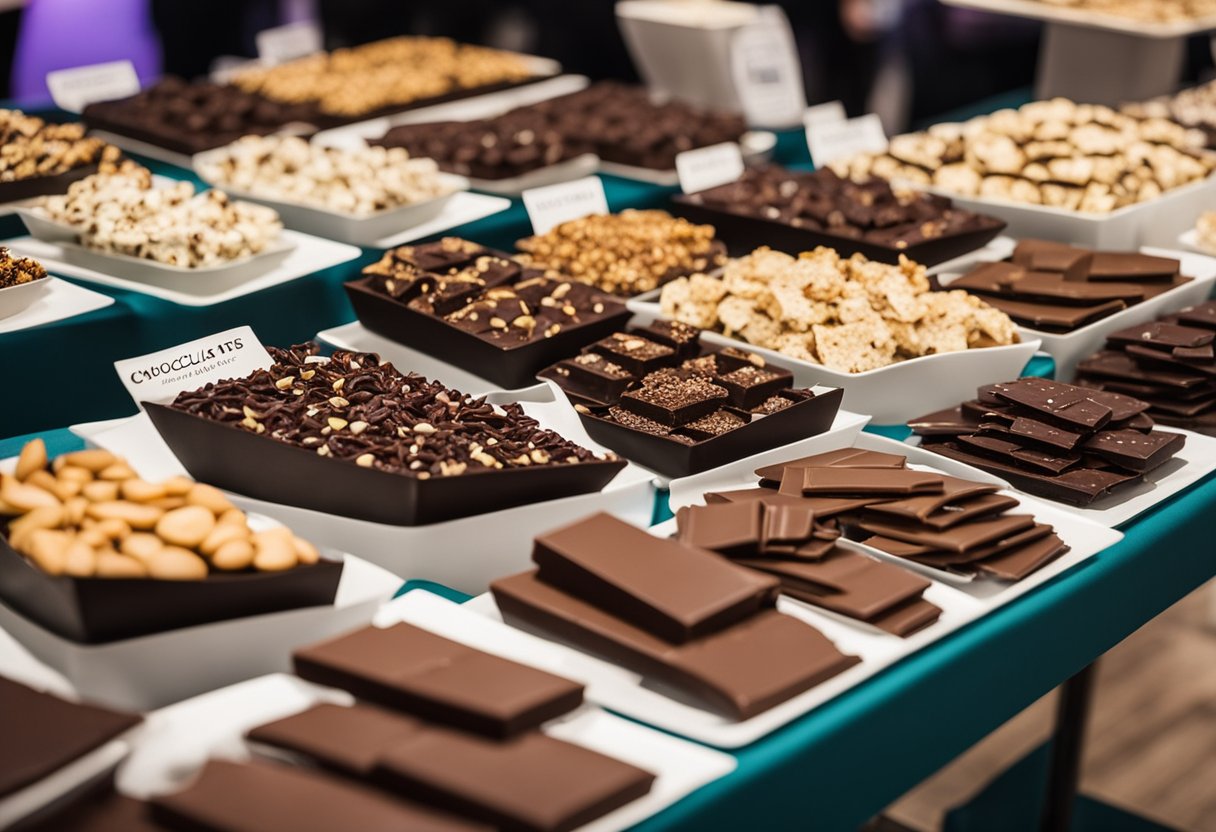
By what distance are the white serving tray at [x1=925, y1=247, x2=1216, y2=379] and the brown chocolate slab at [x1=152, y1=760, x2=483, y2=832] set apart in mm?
1782

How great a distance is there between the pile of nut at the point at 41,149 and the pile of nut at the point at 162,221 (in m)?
0.22

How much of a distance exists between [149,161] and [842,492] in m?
2.54

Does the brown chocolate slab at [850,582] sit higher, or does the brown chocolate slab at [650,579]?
the brown chocolate slab at [650,579]

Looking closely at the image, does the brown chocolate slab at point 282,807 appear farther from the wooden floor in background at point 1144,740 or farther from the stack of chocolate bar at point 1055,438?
the wooden floor in background at point 1144,740

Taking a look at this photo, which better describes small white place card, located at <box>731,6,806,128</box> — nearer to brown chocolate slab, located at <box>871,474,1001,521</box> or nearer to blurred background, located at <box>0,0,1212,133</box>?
blurred background, located at <box>0,0,1212,133</box>

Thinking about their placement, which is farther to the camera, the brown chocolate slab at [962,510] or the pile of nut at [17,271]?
the pile of nut at [17,271]

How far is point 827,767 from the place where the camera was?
1.54 metres

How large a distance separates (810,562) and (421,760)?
663 millimetres

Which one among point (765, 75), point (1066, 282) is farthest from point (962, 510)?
point (765, 75)

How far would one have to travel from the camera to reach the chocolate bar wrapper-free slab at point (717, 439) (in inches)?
81.6

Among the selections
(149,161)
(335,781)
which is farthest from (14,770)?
(149,161)

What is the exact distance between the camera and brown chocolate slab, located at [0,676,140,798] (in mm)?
1271

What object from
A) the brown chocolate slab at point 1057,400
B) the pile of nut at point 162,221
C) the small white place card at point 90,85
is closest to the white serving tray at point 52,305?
the pile of nut at point 162,221

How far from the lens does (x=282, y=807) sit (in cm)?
125
